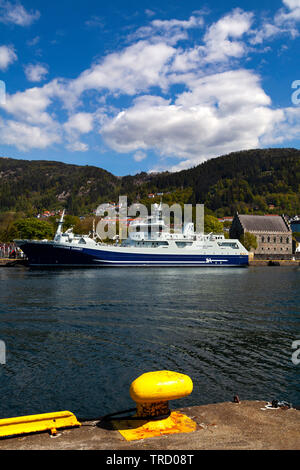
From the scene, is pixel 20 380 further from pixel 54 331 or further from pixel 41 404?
pixel 54 331

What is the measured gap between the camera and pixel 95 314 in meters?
20.2

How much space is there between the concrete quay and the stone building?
328ft

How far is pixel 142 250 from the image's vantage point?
61656 millimetres

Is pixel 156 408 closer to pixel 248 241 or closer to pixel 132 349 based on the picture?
pixel 132 349

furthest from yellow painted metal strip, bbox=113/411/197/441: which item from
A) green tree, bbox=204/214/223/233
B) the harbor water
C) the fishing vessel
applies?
green tree, bbox=204/214/223/233

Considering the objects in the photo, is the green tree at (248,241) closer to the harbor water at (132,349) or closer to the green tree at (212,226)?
the green tree at (212,226)

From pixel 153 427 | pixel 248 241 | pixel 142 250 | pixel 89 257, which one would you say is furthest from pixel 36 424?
pixel 248 241

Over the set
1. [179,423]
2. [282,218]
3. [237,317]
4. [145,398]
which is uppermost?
[282,218]

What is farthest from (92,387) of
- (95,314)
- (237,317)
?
(237,317)

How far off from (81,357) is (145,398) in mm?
7706

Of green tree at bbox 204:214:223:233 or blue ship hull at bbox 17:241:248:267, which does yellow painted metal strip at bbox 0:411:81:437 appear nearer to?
blue ship hull at bbox 17:241:248:267

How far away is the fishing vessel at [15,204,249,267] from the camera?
5834 centimetres

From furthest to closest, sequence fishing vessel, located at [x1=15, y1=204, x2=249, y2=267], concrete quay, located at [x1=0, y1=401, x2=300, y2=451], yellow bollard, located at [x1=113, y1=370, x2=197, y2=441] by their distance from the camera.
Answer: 1. fishing vessel, located at [x1=15, y1=204, x2=249, y2=267]
2. yellow bollard, located at [x1=113, y1=370, x2=197, y2=441]
3. concrete quay, located at [x1=0, y1=401, x2=300, y2=451]

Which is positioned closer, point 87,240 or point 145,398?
point 145,398
